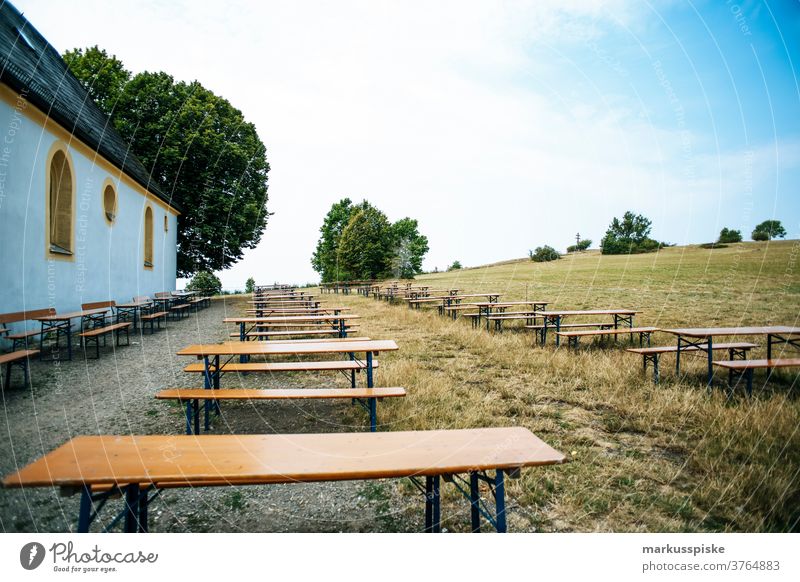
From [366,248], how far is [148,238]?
12997 mm

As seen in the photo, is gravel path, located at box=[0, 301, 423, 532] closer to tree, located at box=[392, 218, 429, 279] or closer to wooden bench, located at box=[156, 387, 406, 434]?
wooden bench, located at box=[156, 387, 406, 434]

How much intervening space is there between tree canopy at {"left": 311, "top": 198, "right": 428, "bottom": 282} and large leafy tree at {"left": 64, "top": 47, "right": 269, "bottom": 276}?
12.1 metres

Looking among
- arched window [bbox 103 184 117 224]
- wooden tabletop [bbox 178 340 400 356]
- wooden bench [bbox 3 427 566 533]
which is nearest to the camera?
wooden bench [bbox 3 427 566 533]

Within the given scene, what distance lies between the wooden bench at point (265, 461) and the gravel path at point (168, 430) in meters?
0.61

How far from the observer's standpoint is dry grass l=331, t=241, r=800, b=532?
2.74 meters

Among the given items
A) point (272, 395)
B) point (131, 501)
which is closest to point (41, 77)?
point (272, 395)

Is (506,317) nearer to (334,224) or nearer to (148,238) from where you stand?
(334,224)

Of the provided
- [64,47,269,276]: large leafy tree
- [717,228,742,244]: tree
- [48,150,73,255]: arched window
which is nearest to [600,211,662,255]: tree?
[717,228,742,244]: tree

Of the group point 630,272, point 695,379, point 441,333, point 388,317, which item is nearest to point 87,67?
point 388,317

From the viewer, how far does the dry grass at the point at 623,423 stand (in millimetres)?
2738

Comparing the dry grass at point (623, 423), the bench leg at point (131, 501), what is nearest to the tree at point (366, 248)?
the dry grass at point (623, 423)
